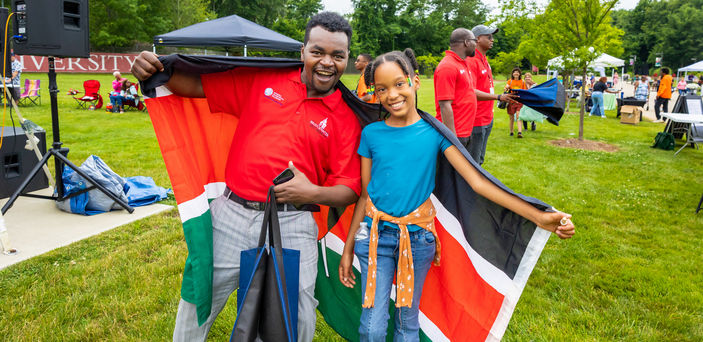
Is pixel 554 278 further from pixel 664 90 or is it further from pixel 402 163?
pixel 664 90

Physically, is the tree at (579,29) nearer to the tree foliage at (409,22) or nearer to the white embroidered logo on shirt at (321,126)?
the white embroidered logo on shirt at (321,126)

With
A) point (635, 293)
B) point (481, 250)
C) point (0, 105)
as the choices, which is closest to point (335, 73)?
point (481, 250)

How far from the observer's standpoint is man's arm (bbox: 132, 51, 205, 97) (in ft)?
7.46

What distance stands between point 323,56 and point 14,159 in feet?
19.5

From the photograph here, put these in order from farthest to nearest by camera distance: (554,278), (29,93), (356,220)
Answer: (29,93) < (554,278) < (356,220)

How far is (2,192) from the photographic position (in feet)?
20.3

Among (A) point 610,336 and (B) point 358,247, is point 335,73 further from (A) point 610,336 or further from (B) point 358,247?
(A) point 610,336

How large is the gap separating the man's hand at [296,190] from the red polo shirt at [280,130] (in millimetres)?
101

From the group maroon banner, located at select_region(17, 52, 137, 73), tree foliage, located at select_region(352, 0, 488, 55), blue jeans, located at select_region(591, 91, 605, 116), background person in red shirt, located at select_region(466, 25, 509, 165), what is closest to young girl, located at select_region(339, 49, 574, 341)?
background person in red shirt, located at select_region(466, 25, 509, 165)

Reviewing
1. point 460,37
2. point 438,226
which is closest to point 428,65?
point 460,37

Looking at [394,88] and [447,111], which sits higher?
[394,88]

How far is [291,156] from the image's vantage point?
2.33m

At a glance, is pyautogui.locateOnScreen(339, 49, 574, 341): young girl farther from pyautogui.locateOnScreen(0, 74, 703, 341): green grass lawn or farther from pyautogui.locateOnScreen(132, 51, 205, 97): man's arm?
pyautogui.locateOnScreen(0, 74, 703, 341): green grass lawn

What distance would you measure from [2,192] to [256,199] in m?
5.59
